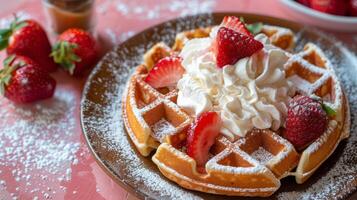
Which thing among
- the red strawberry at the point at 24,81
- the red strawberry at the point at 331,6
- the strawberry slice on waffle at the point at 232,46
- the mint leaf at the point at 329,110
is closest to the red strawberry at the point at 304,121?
the mint leaf at the point at 329,110

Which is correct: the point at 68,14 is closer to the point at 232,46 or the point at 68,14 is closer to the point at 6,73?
the point at 6,73

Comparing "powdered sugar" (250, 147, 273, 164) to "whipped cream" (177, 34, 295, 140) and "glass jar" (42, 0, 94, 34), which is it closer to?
"whipped cream" (177, 34, 295, 140)

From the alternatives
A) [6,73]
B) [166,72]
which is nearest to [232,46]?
[166,72]

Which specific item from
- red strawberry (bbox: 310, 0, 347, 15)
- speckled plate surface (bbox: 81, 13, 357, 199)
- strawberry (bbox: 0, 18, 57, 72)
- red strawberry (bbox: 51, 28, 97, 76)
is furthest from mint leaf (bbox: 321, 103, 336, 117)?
strawberry (bbox: 0, 18, 57, 72)

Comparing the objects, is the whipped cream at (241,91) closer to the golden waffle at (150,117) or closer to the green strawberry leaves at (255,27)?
the golden waffle at (150,117)

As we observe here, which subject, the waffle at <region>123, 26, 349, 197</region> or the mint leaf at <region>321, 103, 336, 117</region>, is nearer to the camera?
the waffle at <region>123, 26, 349, 197</region>

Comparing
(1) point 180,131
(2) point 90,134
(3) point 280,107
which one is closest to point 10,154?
(2) point 90,134

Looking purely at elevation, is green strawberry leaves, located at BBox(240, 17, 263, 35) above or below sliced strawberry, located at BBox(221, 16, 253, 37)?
below
